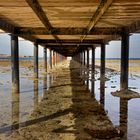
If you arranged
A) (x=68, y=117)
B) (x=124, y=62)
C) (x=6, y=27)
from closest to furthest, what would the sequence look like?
(x=68, y=117) → (x=6, y=27) → (x=124, y=62)

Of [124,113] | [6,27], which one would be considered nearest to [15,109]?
[124,113]

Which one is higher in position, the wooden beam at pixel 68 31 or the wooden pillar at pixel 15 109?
the wooden beam at pixel 68 31

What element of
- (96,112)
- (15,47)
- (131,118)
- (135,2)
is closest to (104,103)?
(96,112)

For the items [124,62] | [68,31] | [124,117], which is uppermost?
[68,31]

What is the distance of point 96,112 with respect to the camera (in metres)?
10.3

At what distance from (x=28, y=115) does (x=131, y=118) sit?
3.14 m

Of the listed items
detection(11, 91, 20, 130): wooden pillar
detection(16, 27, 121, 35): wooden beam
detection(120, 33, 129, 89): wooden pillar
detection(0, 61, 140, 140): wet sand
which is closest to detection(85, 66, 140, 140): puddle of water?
detection(0, 61, 140, 140): wet sand

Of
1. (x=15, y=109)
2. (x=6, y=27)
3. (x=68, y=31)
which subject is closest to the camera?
(x=15, y=109)

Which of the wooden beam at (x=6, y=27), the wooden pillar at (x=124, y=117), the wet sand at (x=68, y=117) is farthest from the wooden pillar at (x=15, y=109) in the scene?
the wooden beam at (x=6, y=27)

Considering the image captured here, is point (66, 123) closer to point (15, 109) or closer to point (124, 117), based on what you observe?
point (124, 117)

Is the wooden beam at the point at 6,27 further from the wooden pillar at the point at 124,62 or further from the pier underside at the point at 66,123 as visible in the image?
the wooden pillar at the point at 124,62

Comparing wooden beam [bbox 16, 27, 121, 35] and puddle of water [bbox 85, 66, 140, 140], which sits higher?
wooden beam [bbox 16, 27, 121, 35]

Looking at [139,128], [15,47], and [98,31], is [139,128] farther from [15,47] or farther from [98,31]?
[15,47]

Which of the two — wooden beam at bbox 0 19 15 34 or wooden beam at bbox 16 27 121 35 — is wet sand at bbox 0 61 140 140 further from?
wooden beam at bbox 16 27 121 35
